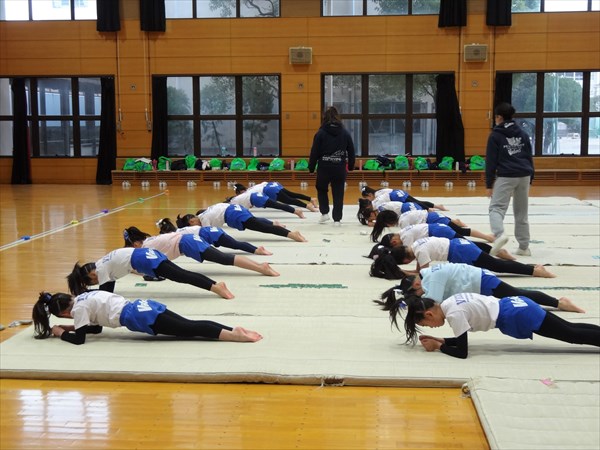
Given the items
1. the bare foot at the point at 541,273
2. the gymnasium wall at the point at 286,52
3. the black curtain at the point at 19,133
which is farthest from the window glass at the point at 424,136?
the bare foot at the point at 541,273

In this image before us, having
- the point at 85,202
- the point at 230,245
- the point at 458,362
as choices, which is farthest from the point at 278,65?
the point at 458,362

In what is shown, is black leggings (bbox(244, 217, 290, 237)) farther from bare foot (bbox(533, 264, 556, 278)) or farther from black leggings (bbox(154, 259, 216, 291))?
bare foot (bbox(533, 264, 556, 278))

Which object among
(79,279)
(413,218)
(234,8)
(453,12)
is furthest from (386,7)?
(79,279)

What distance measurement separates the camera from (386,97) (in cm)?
1773

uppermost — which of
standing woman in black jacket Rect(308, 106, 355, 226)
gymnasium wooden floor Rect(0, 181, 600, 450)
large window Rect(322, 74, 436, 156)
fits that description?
large window Rect(322, 74, 436, 156)

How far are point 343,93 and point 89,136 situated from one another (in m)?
6.22

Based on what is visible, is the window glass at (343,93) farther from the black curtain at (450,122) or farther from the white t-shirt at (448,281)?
the white t-shirt at (448,281)

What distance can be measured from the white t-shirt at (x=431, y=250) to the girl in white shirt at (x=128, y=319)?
6.43 feet

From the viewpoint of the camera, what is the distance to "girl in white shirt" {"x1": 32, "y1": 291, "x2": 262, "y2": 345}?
4.73 metres

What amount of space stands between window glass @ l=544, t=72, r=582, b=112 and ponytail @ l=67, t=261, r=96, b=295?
1429cm

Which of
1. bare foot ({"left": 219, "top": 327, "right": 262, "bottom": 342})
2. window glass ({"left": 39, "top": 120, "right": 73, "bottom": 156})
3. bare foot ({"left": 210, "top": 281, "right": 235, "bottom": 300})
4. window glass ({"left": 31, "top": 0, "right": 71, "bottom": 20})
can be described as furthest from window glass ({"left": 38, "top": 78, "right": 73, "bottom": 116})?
bare foot ({"left": 219, "top": 327, "right": 262, "bottom": 342})

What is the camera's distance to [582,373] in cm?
412

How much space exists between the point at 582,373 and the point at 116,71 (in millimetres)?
15674

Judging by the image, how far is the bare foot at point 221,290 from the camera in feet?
19.5
